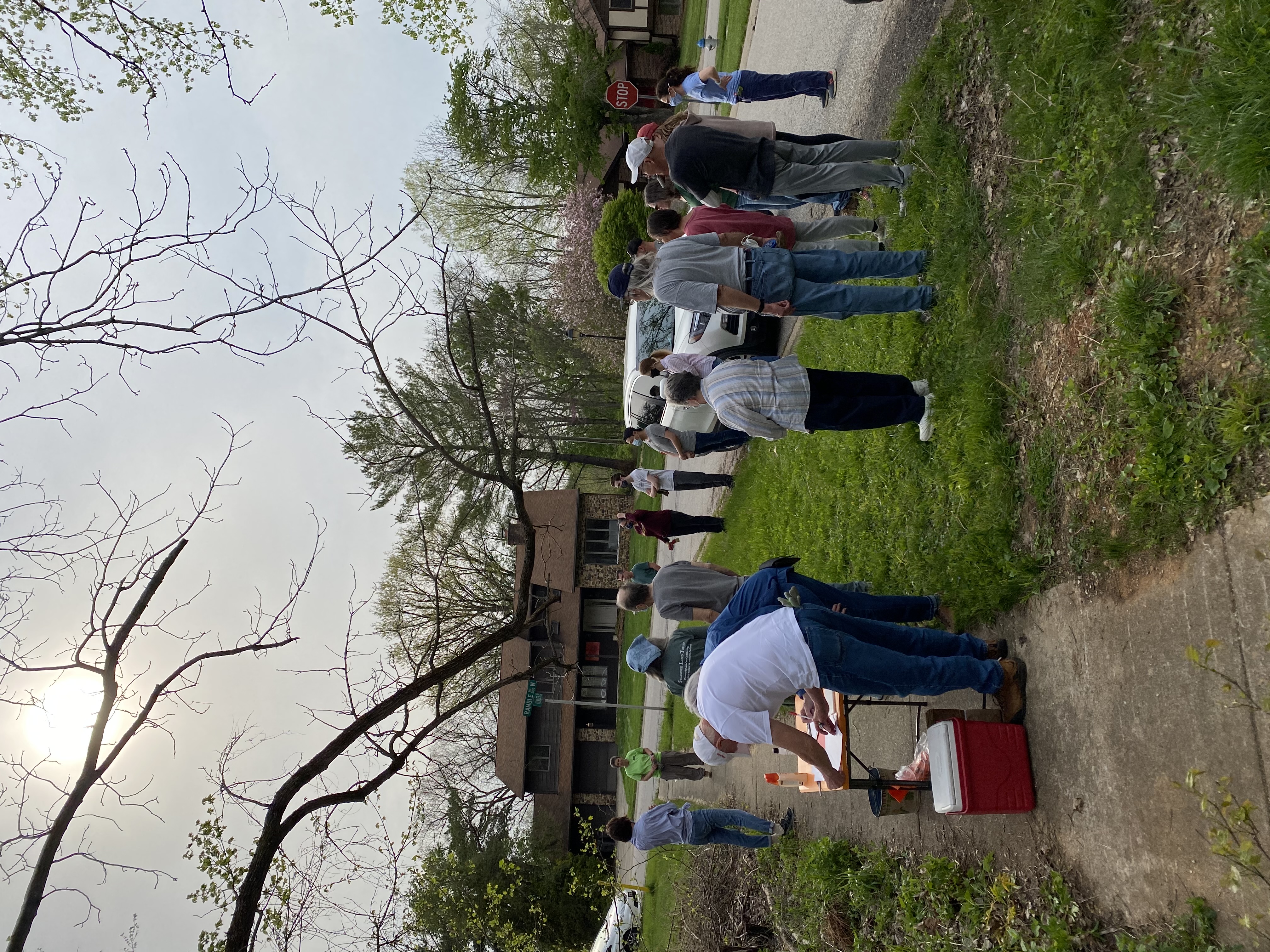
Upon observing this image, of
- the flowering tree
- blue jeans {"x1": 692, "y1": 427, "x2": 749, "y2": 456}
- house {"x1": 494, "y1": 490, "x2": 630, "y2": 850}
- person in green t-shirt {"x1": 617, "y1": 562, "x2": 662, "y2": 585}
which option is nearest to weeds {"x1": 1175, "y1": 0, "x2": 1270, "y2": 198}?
blue jeans {"x1": 692, "y1": 427, "x2": 749, "y2": 456}

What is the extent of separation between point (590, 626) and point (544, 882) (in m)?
7.98

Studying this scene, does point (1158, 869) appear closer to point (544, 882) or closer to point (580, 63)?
point (544, 882)

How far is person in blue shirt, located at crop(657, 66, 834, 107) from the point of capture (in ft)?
29.1

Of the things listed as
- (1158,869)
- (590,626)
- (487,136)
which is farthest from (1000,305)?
(487,136)

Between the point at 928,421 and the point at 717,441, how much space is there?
4.02 m

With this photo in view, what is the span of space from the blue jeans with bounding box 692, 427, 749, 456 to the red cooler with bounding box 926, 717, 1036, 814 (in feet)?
18.6

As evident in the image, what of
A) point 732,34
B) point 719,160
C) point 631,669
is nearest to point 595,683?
point 631,669

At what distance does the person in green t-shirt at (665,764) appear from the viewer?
10.4m

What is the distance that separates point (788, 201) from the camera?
7.79 m

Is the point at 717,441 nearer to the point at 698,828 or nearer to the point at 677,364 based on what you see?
the point at 677,364

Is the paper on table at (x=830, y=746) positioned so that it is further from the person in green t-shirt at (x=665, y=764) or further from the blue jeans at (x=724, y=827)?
the person in green t-shirt at (x=665, y=764)

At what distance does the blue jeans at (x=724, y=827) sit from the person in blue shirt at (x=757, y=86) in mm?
8111

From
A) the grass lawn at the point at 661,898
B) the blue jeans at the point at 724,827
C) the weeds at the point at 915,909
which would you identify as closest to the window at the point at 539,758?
the grass lawn at the point at 661,898

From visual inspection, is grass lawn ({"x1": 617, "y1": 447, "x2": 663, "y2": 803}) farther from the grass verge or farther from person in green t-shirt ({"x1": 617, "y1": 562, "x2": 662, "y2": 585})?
the grass verge
